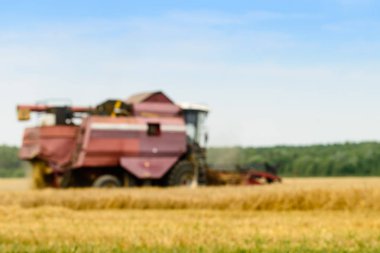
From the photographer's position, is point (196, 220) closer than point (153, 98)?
Yes

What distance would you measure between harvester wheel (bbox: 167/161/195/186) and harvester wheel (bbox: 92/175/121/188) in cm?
157

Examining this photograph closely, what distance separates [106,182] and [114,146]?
0.99m

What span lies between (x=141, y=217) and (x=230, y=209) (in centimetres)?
306

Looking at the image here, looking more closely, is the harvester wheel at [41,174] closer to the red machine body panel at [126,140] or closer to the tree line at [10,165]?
the red machine body panel at [126,140]

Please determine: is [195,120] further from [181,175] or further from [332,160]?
[332,160]

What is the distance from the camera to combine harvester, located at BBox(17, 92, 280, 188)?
21.0 metres

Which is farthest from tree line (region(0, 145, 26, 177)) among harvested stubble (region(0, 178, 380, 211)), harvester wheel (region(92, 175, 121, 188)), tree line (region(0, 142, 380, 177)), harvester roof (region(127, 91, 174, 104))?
harvested stubble (region(0, 178, 380, 211))

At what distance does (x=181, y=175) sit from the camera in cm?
2191

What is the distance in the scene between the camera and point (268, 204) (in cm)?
1689

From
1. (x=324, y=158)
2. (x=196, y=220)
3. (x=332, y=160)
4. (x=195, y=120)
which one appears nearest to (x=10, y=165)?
(x=324, y=158)

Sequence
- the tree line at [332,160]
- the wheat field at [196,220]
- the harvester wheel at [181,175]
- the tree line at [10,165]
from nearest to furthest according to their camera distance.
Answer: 1. the wheat field at [196,220]
2. the harvester wheel at [181,175]
3. the tree line at [332,160]
4. the tree line at [10,165]

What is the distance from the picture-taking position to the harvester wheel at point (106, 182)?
68.7 feet

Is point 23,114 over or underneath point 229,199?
over

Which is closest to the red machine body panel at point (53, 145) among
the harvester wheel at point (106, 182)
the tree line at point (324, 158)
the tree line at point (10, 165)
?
the harvester wheel at point (106, 182)
